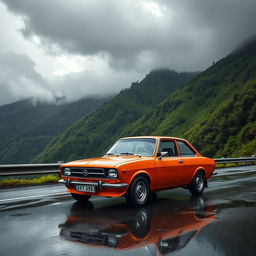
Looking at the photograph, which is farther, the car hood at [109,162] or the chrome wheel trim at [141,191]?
the chrome wheel trim at [141,191]

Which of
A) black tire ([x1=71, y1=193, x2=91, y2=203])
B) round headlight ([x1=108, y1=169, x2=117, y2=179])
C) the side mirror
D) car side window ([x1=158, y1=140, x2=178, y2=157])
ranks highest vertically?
car side window ([x1=158, y1=140, x2=178, y2=157])

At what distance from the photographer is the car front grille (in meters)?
6.92

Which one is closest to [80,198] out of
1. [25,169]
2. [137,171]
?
[137,171]

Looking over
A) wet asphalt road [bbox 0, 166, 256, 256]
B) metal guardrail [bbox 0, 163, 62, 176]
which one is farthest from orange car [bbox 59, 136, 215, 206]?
metal guardrail [bbox 0, 163, 62, 176]

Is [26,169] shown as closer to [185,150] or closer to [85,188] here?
[85,188]

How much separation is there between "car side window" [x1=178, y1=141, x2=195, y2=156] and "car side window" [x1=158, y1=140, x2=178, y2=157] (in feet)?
0.85

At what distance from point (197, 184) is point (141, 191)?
247cm

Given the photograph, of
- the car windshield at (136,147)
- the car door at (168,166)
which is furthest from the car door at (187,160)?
the car windshield at (136,147)

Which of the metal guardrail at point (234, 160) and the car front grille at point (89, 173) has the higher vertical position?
the car front grille at point (89, 173)

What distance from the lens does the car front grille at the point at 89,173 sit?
692 cm

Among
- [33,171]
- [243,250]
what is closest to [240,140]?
[33,171]

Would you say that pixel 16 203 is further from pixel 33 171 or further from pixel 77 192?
pixel 33 171

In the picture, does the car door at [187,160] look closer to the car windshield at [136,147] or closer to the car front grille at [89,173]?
the car windshield at [136,147]

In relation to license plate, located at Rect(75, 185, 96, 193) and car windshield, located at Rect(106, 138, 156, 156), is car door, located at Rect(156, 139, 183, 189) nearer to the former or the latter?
car windshield, located at Rect(106, 138, 156, 156)
